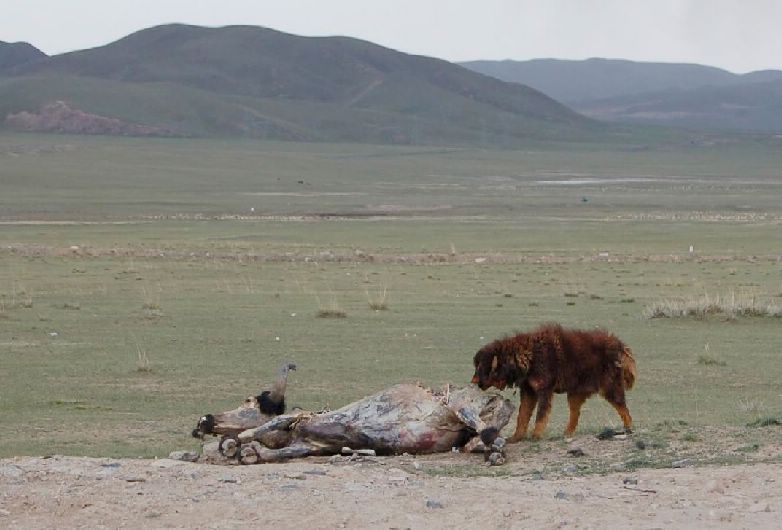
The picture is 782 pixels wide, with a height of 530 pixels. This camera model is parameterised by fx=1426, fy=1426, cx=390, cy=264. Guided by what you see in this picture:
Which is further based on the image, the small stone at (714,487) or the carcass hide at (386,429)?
the carcass hide at (386,429)

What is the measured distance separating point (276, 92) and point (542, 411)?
6107 inches

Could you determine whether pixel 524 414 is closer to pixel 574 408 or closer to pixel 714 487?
pixel 574 408

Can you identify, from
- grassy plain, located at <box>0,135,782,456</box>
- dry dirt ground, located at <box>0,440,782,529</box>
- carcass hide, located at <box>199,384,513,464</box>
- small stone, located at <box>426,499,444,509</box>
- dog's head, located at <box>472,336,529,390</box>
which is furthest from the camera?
grassy plain, located at <box>0,135,782,456</box>

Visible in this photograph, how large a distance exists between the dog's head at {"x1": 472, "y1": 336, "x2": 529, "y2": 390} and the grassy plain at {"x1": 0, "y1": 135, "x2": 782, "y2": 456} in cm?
119

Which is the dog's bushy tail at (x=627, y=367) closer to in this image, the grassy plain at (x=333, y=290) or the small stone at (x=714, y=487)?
the grassy plain at (x=333, y=290)

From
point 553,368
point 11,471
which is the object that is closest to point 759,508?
point 553,368

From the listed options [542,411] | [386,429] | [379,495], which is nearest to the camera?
[379,495]

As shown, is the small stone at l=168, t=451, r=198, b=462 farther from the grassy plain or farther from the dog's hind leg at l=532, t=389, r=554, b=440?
the dog's hind leg at l=532, t=389, r=554, b=440

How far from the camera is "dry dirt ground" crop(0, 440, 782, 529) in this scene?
7711mm

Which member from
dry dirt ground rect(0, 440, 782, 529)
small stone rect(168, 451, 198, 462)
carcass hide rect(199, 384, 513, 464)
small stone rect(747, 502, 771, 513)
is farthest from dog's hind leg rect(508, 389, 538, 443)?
small stone rect(747, 502, 771, 513)

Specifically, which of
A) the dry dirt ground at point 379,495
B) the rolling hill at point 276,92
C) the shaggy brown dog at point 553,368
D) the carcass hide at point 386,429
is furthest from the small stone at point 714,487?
the rolling hill at point 276,92

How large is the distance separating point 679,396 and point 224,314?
375 inches

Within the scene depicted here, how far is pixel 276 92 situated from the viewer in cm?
16300

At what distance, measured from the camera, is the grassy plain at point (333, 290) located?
45.0 ft
